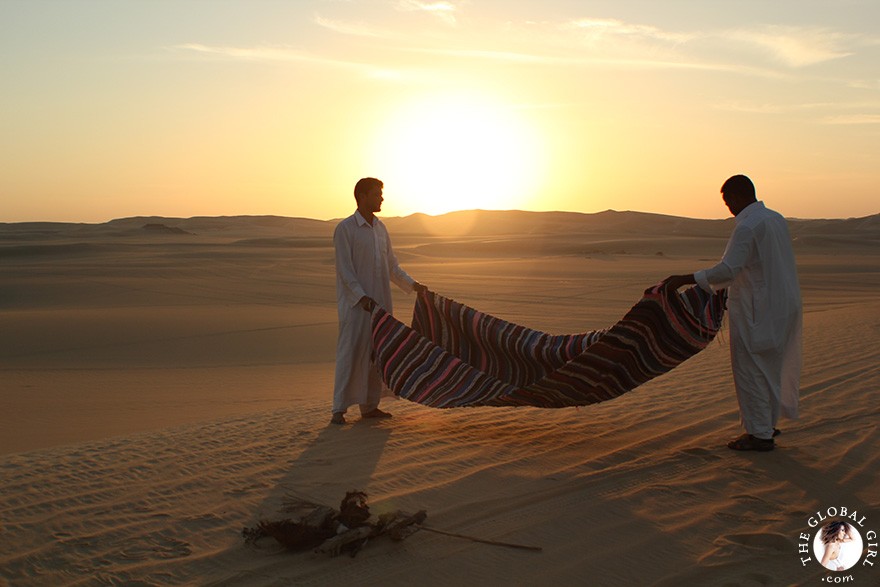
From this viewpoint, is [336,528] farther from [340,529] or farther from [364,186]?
[364,186]

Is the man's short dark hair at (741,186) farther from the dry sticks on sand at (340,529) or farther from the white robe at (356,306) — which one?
the dry sticks on sand at (340,529)

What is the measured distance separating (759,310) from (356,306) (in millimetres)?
3159

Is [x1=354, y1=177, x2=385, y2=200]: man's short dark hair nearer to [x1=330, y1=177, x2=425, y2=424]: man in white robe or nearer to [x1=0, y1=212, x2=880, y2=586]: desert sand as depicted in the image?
[x1=330, y1=177, x2=425, y2=424]: man in white robe

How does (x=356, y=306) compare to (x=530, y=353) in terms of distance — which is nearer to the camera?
(x=530, y=353)

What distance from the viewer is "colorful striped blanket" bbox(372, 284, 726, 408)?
19.4 ft

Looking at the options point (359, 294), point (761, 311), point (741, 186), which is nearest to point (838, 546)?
point (761, 311)

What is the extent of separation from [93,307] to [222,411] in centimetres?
1099

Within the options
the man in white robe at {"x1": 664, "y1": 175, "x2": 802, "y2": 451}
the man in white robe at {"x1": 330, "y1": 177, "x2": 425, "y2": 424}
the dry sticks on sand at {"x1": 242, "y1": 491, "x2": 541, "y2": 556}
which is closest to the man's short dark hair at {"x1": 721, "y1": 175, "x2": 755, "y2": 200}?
the man in white robe at {"x1": 664, "y1": 175, "x2": 802, "y2": 451}

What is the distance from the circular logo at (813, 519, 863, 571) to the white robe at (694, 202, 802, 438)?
4.96 ft

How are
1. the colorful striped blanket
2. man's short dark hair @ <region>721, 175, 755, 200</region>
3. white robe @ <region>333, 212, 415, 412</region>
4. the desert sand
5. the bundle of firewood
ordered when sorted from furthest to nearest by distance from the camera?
white robe @ <region>333, 212, 415, 412</region> < man's short dark hair @ <region>721, 175, 755, 200</region> < the colorful striped blanket < the bundle of firewood < the desert sand

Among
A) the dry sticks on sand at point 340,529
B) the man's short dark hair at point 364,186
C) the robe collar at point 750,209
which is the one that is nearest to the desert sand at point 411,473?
the dry sticks on sand at point 340,529

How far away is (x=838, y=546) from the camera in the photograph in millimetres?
4305

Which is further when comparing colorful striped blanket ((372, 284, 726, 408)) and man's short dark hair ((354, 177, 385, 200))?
man's short dark hair ((354, 177, 385, 200))

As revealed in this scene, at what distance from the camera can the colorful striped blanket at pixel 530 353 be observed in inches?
233
